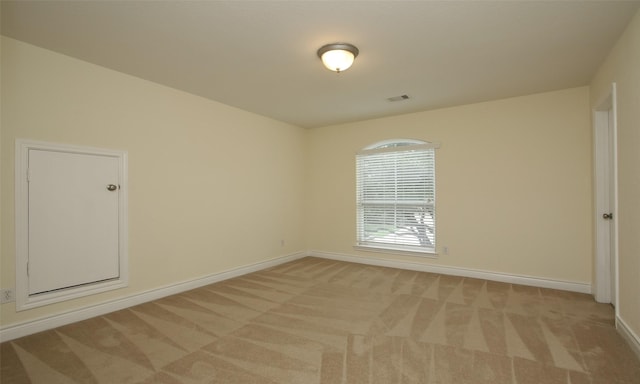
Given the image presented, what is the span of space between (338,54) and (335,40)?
0.39ft

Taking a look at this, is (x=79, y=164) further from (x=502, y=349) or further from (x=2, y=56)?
(x=502, y=349)

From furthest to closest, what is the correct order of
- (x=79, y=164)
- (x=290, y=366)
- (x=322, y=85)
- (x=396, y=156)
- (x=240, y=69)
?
(x=396, y=156) → (x=322, y=85) → (x=240, y=69) → (x=79, y=164) → (x=290, y=366)

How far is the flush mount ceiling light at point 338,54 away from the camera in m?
2.66

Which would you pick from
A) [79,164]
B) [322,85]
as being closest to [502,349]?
[322,85]

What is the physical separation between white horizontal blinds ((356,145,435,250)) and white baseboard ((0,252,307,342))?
2.25 metres

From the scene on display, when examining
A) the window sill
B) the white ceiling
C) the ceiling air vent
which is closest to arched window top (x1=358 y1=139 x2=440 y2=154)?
the ceiling air vent

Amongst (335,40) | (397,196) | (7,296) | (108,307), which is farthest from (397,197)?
(7,296)

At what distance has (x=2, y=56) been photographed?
250 centimetres

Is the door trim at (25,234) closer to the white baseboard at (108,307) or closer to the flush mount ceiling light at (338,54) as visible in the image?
the white baseboard at (108,307)

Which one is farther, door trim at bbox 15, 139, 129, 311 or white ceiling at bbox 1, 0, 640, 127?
door trim at bbox 15, 139, 129, 311

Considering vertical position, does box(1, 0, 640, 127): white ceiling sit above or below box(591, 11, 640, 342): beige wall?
above

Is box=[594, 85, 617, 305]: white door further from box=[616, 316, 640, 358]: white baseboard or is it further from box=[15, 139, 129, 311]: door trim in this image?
box=[15, 139, 129, 311]: door trim

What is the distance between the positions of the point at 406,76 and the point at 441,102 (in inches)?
48.4

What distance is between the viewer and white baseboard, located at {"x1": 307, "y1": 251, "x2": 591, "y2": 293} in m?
3.78
